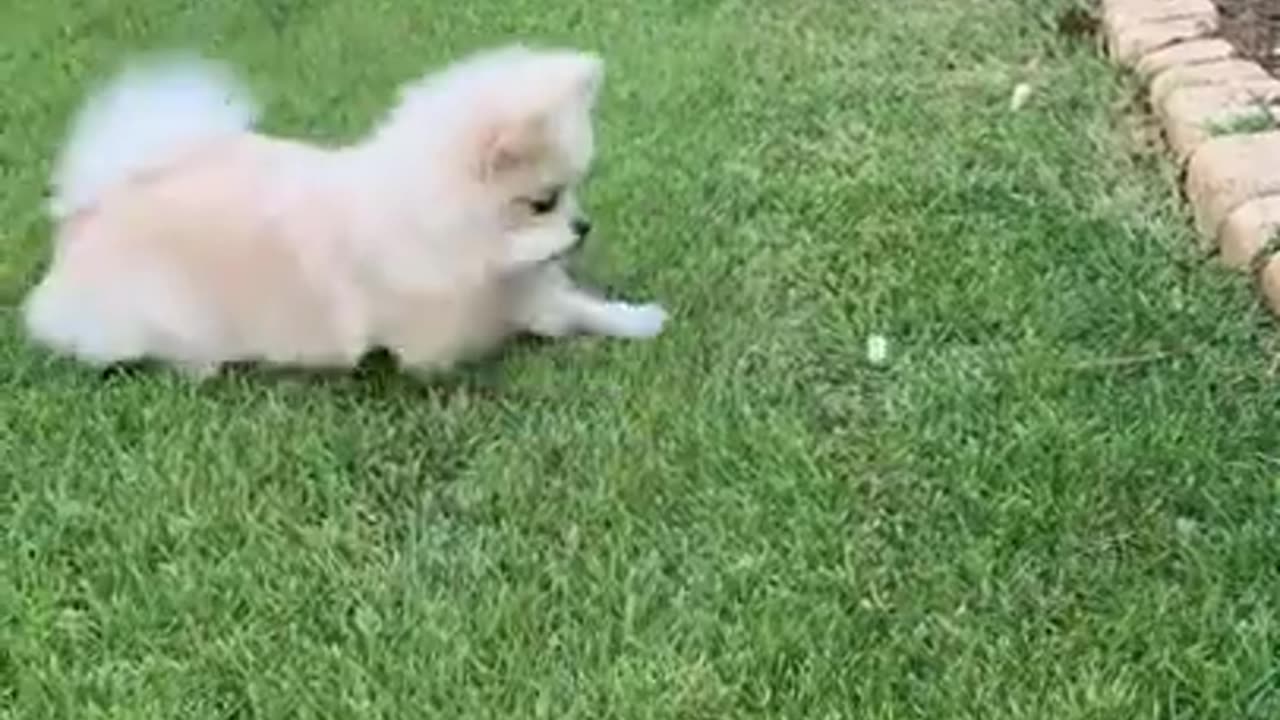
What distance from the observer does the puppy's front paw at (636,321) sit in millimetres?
2652

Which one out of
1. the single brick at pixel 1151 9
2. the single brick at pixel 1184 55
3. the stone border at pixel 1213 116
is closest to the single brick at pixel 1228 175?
the stone border at pixel 1213 116

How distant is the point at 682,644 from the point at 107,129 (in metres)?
1.19

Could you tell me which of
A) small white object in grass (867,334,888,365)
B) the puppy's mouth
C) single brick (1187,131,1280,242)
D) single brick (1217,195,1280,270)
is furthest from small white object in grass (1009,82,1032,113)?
the puppy's mouth

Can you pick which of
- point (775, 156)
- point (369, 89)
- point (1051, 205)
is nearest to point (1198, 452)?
point (1051, 205)

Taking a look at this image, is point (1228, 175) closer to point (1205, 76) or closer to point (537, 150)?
point (1205, 76)

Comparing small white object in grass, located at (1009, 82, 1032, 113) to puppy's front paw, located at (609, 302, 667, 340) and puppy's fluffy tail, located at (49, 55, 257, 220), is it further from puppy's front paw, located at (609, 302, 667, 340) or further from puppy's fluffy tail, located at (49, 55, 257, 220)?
puppy's fluffy tail, located at (49, 55, 257, 220)

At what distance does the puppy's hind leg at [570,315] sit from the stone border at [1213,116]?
745mm

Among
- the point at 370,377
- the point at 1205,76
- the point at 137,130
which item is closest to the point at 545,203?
the point at 370,377

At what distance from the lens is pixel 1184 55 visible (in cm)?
347

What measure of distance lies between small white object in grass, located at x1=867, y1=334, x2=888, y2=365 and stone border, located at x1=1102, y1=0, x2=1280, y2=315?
0.47 meters

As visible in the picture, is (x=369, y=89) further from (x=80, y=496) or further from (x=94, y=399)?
(x=80, y=496)

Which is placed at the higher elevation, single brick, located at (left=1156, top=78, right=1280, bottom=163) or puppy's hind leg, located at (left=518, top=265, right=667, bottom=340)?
puppy's hind leg, located at (left=518, top=265, right=667, bottom=340)

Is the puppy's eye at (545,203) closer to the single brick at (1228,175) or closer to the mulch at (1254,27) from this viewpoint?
the single brick at (1228,175)

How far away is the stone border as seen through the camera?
2.77 metres
